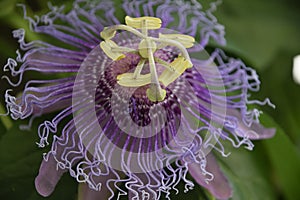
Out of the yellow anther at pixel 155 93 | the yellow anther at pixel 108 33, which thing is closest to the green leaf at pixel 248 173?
the yellow anther at pixel 155 93

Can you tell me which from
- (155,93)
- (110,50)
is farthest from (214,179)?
(110,50)

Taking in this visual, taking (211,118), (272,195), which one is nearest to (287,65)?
(272,195)

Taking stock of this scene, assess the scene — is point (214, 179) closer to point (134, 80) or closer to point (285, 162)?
point (134, 80)

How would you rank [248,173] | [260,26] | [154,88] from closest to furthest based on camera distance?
[154,88] < [248,173] < [260,26]

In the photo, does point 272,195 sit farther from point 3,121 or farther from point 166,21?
point 3,121

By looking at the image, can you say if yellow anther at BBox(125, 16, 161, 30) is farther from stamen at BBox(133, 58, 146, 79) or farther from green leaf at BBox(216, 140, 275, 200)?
green leaf at BBox(216, 140, 275, 200)

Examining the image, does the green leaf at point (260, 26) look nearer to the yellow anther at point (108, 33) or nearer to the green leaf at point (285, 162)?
the green leaf at point (285, 162)

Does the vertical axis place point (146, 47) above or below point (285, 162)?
above
